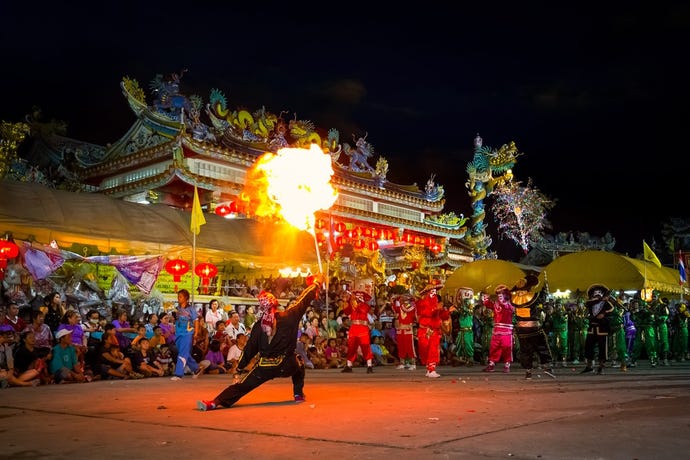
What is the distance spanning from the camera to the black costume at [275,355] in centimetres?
798

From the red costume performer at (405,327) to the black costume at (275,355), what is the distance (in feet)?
23.2

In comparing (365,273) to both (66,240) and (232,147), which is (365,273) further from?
(66,240)

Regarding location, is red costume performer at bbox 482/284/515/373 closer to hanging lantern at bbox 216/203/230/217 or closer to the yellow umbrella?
the yellow umbrella

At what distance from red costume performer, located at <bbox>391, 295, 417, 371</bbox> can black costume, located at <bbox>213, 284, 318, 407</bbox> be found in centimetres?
706

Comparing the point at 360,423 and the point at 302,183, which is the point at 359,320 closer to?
the point at 302,183

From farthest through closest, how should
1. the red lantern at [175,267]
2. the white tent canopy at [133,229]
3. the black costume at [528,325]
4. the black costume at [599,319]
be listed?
the red lantern at [175,267] → the white tent canopy at [133,229] → the black costume at [599,319] → the black costume at [528,325]

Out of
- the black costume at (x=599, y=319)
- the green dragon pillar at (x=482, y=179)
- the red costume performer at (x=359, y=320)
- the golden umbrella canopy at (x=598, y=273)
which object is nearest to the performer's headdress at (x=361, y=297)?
the red costume performer at (x=359, y=320)

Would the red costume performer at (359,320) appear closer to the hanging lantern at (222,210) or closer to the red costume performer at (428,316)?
the red costume performer at (428,316)

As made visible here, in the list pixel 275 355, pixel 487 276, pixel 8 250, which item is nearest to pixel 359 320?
pixel 275 355

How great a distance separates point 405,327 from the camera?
1602cm

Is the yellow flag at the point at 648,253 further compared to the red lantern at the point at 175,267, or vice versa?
the yellow flag at the point at 648,253

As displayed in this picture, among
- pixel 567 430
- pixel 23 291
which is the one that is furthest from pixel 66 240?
pixel 567 430

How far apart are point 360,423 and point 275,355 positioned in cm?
190

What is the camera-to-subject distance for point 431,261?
127ft
